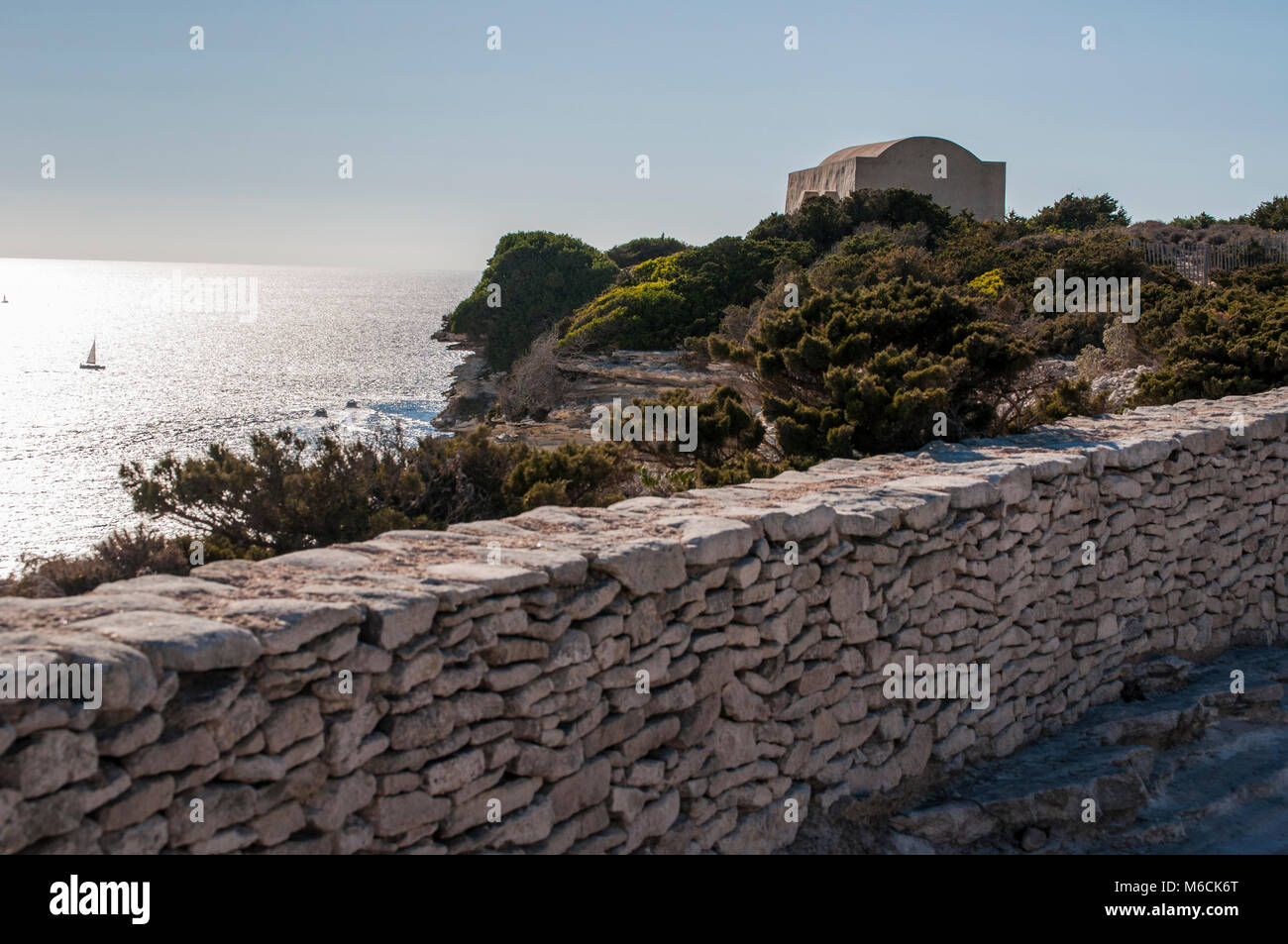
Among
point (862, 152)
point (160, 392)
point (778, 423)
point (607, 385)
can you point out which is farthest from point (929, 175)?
point (160, 392)

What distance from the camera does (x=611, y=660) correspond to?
366 cm

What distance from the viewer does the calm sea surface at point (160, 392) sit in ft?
92.7

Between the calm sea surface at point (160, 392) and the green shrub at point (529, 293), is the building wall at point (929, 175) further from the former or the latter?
the calm sea surface at point (160, 392)

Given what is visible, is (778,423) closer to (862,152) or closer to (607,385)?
(607,385)

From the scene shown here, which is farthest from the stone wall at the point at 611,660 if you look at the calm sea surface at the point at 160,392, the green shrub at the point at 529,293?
the green shrub at the point at 529,293

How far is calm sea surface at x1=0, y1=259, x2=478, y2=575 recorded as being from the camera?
28.3 m

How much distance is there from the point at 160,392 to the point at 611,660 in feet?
196

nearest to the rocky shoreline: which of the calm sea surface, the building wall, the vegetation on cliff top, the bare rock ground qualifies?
the vegetation on cliff top

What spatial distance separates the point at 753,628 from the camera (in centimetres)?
417

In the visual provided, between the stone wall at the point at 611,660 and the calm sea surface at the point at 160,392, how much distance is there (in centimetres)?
511

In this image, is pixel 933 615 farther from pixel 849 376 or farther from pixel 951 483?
pixel 849 376

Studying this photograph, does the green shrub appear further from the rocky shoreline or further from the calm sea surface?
the rocky shoreline

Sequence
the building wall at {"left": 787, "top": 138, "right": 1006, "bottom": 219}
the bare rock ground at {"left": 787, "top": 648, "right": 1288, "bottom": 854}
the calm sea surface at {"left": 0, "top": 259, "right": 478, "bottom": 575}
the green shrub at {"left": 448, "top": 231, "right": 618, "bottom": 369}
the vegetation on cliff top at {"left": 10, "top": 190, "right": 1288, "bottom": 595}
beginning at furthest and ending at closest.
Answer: the green shrub at {"left": 448, "top": 231, "right": 618, "bottom": 369}, the building wall at {"left": 787, "top": 138, "right": 1006, "bottom": 219}, the calm sea surface at {"left": 0, "top": 259, "right": 478, "bottom": 575}, the vegetation on cliff top at {"left": 10, "top": 190, "right": 1288, "bottom": 595}, the bare rock ground at {"left": 787, "top": 648, "right": 1288, "bottom": 854}

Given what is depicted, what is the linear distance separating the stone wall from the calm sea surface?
16.8 feet
